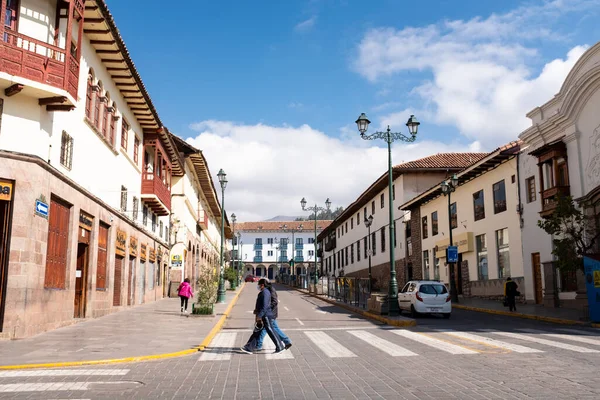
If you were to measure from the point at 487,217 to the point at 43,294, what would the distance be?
24615mm

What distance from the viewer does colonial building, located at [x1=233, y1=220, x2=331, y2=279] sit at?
391 feet

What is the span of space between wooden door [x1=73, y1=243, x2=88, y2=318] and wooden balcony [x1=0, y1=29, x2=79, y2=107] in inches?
242

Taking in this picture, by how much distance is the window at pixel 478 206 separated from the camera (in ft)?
105

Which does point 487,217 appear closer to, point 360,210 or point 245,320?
point 245,320

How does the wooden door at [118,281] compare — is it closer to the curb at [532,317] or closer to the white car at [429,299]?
the white car at [429,299]

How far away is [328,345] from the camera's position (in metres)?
12.2

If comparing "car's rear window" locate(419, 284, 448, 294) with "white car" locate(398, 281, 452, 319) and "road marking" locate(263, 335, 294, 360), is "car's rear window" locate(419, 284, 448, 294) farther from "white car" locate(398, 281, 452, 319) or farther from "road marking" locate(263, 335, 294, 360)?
"road marking" locate(263, 335, 294, 360)

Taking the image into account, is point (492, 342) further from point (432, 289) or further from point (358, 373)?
point (432, 289)

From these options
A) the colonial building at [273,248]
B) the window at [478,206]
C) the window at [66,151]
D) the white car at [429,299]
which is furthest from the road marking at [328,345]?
the colonial building at [273,248]

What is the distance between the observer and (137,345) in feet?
39.2

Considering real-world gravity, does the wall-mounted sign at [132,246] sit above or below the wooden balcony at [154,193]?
below

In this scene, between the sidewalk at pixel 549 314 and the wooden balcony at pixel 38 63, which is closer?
the wooden balcony at pixel 38 63

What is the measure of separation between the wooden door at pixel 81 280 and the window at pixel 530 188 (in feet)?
67.6

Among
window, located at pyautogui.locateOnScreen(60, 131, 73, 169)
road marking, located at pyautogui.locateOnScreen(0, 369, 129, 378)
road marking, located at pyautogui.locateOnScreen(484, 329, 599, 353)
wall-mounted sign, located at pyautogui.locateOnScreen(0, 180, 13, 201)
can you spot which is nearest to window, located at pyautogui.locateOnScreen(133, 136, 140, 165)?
window, located at pyautogui.locateOnScreen(60, 131, 73, 169)
